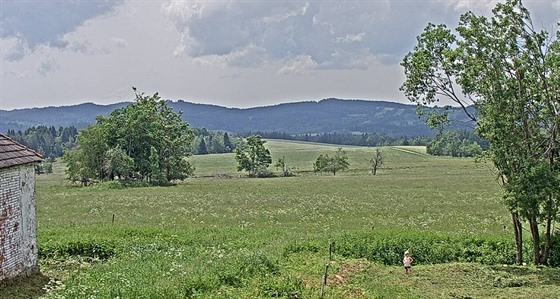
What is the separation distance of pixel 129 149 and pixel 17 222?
67545mm

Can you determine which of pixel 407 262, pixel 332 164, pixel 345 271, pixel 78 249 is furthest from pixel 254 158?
pixel 345 271

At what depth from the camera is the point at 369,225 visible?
37938mm

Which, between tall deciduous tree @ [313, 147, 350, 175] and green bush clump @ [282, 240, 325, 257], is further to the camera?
tall deciduous tree @ [313, 147, 350, 175]

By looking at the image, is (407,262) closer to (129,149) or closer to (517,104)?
(517,104)

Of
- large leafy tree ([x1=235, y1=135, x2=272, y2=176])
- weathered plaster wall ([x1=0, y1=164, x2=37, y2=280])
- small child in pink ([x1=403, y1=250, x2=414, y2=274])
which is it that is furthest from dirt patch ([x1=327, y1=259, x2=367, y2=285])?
large leafy tree ([x1=235, y1=135, x2=272, y2=176])

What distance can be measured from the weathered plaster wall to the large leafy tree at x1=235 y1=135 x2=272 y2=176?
9883 cm

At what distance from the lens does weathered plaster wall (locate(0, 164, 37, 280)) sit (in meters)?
17.8

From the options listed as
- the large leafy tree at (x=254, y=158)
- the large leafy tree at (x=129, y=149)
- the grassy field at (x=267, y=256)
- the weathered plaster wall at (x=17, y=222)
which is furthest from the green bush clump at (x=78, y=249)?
the large leafy tree at (x=254, y=158)

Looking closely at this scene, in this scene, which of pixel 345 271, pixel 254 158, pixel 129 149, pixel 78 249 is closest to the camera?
pixel 345 271

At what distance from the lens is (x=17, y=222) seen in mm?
18656

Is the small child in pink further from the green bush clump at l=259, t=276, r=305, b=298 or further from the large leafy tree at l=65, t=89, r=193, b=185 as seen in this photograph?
the large leafy tree at l=65, t=89, r=193, b=185

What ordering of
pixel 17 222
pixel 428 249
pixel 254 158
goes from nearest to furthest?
pixel 17 222 → pixel 428 249 → pixel 254 158

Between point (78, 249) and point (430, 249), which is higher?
point (430, 249)

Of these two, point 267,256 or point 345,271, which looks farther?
point 345,271
